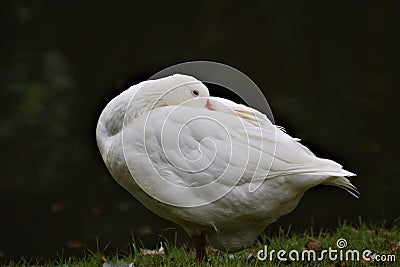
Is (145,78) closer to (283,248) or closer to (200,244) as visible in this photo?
(283,248)

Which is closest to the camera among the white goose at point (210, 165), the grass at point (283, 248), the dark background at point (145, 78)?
the white goose at point (210, 165)

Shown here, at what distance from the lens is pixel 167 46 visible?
529 inches

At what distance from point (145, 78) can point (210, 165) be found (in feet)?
24.7

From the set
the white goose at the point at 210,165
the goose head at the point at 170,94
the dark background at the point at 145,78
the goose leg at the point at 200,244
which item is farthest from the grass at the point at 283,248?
the dark background at the point at 145,78

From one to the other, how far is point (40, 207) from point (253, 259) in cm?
496

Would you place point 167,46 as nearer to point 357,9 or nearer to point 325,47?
point 325,47

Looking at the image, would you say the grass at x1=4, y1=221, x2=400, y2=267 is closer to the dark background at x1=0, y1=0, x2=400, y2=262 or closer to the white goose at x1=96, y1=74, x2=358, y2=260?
the white goose at x1=96, y1=74, x2=358, y2=260

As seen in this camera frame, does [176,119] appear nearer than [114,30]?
Yes

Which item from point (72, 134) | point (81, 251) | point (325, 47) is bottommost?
point (81, 251)

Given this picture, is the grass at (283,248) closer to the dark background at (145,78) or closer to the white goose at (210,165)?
the white goose at (210,165)

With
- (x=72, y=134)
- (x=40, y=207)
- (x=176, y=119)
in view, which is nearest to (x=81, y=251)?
(x=40, y=207)

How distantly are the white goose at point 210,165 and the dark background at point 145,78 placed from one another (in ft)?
10.6

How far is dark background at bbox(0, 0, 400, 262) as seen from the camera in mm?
9484

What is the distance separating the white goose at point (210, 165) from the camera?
4805mm
